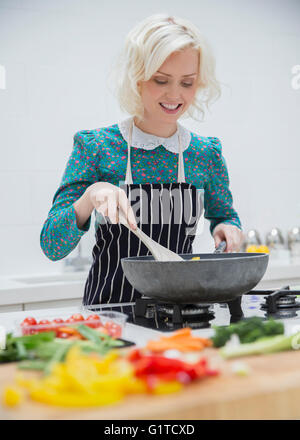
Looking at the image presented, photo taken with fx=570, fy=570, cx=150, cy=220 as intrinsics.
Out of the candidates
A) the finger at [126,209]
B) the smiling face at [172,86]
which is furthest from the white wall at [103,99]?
the finger at [126,209]

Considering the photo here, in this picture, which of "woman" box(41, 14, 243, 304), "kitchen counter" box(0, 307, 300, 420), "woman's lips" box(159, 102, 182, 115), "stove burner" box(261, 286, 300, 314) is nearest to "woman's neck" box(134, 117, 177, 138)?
"woman" box(41, 14, 243, 304)

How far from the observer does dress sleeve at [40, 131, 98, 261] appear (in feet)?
5.31

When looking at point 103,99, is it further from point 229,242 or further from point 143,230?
point 229,242

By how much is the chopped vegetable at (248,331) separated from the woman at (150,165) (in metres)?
0.68

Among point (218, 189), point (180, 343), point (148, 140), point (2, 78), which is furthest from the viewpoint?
point (2, 78)

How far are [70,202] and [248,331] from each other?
0.89 m

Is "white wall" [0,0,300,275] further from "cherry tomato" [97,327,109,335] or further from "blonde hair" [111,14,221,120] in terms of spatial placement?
"cherry tomato" [97,327,109,335]

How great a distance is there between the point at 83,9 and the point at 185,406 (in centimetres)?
290

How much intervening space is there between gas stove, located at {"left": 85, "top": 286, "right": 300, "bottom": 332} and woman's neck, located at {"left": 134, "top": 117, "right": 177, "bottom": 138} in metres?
0.68

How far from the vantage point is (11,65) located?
3.04 metres

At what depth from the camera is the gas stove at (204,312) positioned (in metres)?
1.25

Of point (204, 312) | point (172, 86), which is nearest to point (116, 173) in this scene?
point (172, 86)

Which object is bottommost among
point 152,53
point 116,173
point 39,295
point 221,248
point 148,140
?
point 39,295

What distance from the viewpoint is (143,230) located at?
1871mm
